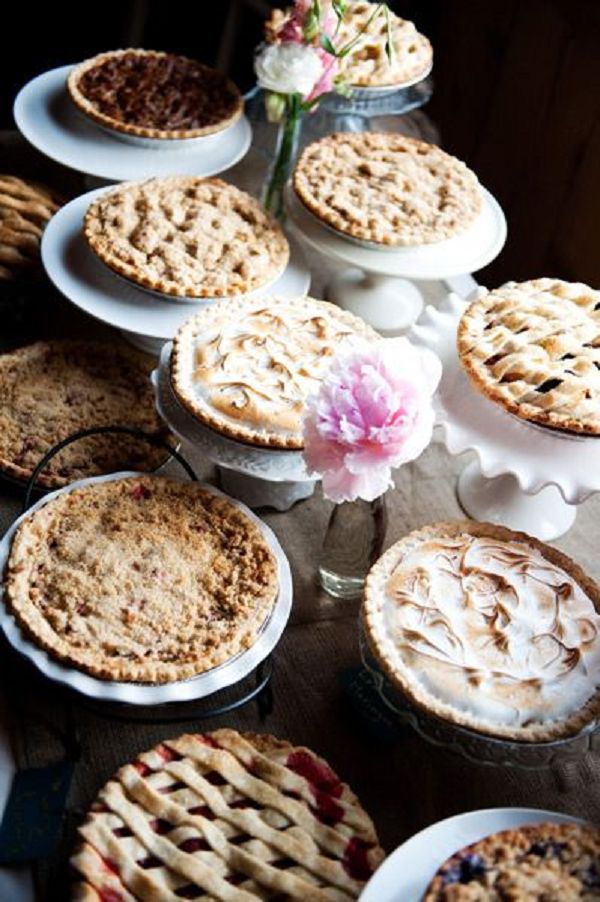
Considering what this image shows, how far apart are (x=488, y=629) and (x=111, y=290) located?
927 mm

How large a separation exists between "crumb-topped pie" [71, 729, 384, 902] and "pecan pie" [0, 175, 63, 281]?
39.2 inches

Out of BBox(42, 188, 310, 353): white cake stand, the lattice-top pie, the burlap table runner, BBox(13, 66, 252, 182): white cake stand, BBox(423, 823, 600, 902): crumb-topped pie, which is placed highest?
the lattice-top pie

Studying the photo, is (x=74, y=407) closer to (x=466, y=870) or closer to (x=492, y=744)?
(x=492, y=744)

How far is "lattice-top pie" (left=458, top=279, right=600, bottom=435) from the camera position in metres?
1.50

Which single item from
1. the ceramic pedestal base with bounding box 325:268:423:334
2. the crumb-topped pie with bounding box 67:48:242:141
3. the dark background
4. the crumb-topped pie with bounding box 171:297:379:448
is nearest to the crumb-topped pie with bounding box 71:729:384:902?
A: the crumb-topped pie with bounding box 171:297:379:448

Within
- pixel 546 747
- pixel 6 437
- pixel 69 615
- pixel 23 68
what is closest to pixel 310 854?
pixel 546 747

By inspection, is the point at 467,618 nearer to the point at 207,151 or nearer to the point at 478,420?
the point at 478,420

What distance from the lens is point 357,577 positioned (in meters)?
1.63

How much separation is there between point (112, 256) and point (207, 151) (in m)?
0.49

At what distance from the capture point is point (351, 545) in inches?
62.9

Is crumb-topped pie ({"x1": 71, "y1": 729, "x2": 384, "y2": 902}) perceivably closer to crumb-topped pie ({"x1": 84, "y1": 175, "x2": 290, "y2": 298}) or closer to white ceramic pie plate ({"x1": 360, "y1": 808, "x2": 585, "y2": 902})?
white ceramic pie plate ({"x1": 360, "y1": 808, "x2": 585, "y2": 902})

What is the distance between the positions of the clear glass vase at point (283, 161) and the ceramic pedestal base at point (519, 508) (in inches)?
27.9

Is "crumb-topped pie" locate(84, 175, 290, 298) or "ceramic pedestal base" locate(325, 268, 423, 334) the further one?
"ceramic pedestal base" locate(325, 268, 423, 334)

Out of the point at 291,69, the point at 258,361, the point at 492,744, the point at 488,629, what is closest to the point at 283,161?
the point at 291,69
